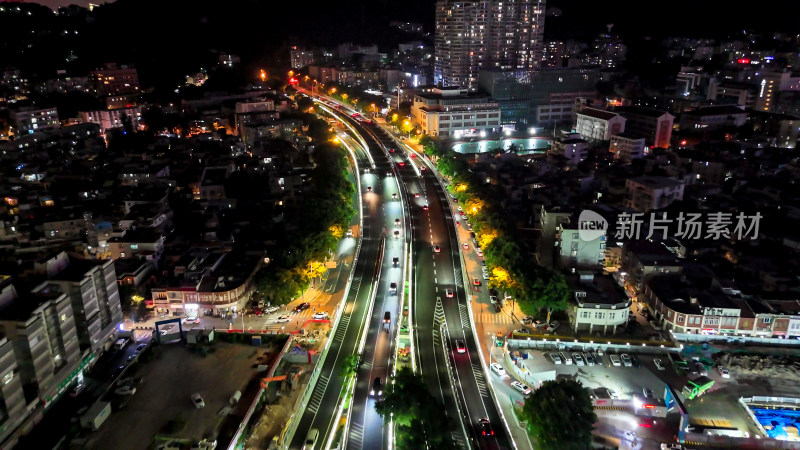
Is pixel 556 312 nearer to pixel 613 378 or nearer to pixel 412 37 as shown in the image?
pixel 613 378

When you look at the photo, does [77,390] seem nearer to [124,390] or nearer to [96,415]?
[124,390]

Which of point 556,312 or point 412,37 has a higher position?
point 412,37

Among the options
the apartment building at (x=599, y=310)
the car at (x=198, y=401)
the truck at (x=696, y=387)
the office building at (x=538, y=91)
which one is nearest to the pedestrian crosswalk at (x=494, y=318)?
the apartment building at (x=599, y=310)

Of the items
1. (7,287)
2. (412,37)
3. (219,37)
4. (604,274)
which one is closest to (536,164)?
(604,274)

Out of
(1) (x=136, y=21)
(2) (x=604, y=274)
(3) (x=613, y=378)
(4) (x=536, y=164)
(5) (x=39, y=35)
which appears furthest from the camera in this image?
(1) (x=136, y=21)

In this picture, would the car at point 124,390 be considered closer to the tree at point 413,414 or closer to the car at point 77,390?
the car at point 77,390

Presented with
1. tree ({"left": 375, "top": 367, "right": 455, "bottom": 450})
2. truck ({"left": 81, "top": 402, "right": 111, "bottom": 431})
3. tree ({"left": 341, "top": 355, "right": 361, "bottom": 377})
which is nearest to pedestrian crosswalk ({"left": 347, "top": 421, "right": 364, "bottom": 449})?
tree ({"left": 375, "top": 367, "right": 455, "bottom": 450})
